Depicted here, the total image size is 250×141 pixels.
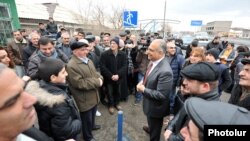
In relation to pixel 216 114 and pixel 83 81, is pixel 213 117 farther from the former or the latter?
pixel 83 81

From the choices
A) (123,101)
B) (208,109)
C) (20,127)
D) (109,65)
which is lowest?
(123,101)

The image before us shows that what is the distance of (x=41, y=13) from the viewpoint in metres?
23.1

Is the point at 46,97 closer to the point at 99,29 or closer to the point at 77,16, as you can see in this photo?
the point at 99,29

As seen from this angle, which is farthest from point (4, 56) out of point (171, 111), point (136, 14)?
point (136, 14)

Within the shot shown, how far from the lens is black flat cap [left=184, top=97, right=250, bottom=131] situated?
92cm

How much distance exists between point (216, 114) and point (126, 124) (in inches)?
143

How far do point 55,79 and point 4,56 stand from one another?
5.37 ft

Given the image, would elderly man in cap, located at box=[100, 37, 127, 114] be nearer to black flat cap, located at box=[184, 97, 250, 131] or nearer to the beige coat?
the beige coat

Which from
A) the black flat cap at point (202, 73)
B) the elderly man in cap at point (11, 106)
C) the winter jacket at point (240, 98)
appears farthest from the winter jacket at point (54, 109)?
the winter jacket at point (240, 98)

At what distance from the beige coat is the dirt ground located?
1.00 meters

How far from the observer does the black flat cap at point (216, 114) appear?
0.92m

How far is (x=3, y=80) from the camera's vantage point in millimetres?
1052

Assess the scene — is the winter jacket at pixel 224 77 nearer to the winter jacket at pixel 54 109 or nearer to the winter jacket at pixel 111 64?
the winter jacket at pixel 111 64

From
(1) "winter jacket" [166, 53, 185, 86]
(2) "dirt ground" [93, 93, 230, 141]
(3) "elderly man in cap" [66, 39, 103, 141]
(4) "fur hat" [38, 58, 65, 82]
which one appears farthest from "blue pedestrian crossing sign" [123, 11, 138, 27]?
(4) "fur hat" [38, 58, 65, 82]
